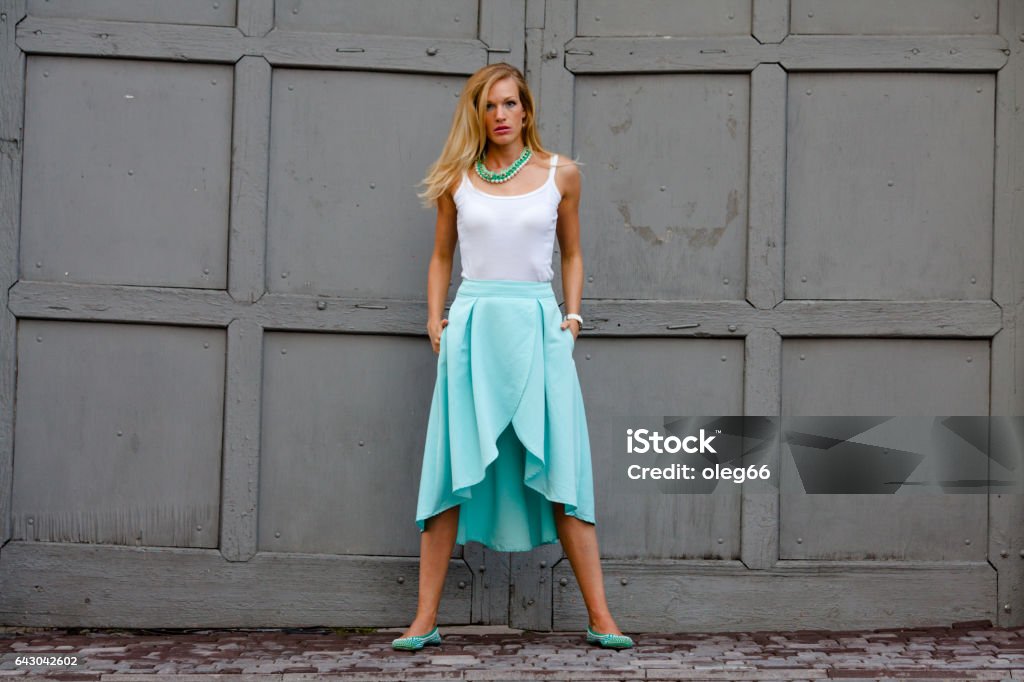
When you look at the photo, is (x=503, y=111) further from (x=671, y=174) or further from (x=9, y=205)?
(x=9, y=205)

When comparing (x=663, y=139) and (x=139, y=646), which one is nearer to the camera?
(x=139, y=646)

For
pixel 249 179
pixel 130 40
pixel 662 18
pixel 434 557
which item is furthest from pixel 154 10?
pixel 434 557

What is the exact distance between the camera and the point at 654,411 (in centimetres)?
505

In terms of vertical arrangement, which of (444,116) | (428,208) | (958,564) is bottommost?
(958,564)

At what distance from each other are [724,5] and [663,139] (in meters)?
0.56

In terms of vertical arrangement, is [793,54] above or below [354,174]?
above

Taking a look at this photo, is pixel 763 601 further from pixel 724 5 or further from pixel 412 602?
pixel 724 5

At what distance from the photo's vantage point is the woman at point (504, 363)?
4.48 m

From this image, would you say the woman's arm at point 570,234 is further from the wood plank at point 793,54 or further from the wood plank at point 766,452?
the wood plank at point 766,452

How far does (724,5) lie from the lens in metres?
5.04

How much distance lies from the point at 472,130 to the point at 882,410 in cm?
189

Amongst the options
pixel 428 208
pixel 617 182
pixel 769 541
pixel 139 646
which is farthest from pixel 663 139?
pixel 139 646

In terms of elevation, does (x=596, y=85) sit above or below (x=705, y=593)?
above

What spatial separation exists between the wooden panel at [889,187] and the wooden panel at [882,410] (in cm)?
22
